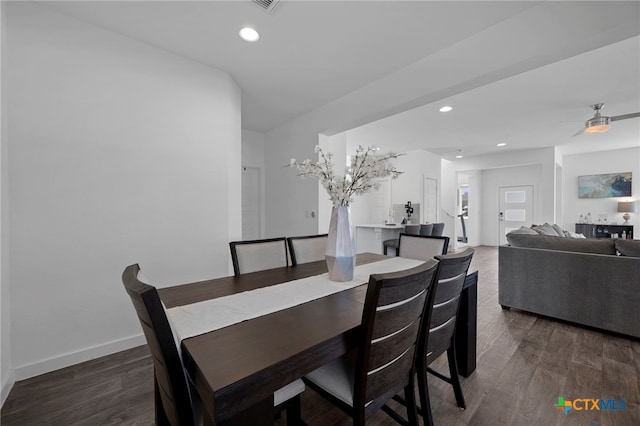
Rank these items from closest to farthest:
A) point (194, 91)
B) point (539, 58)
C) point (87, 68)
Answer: point (539, 58) → point (87, 68) → point (194, 91)

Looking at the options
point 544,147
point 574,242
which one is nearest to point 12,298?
point 574,242

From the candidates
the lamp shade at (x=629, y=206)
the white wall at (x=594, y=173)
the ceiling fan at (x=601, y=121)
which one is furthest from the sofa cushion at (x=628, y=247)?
the white wall at (x=594, y=173)

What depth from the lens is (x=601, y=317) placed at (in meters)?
2.44

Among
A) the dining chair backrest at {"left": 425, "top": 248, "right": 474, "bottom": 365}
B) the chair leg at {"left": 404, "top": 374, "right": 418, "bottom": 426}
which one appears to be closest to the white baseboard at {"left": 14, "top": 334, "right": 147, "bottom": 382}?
the chair leg at {"left": 404, "top": 374, "right": 418, "bottom": 426}

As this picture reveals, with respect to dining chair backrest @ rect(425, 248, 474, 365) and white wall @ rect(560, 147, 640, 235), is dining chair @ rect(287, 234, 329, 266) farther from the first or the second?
white wall @ rect(560, 147, 640, 235)

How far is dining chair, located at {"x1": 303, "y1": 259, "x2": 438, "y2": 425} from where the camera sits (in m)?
0.93

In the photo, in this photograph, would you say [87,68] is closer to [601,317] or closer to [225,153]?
[225,153]

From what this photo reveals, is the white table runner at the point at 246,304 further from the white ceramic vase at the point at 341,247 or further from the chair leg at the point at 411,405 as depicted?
the chair leg at the point at 411,405

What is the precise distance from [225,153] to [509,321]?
3499 millimetres

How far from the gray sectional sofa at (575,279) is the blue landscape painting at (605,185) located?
226 inches

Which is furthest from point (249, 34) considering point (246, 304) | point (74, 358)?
point (74, 358)

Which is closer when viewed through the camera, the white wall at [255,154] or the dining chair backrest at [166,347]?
the dining chair backrest at [166,347]

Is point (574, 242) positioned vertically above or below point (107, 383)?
above

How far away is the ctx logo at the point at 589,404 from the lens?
154 cm
